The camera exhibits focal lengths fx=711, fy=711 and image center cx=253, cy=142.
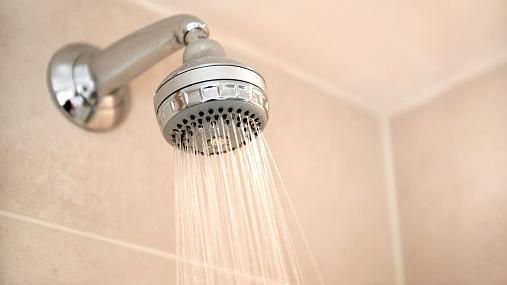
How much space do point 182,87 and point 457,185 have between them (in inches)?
25.5

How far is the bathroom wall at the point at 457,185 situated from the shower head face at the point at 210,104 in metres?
0.55

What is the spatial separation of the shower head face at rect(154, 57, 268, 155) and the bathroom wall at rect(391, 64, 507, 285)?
549 mm

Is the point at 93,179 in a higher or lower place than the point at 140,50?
lower

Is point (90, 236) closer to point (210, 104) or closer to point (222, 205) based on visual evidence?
point (222, 205)

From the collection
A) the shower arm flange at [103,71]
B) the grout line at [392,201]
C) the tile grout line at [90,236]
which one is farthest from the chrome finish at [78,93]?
the grout line at [392,201]

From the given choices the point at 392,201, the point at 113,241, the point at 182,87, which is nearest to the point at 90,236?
the point at 113,241

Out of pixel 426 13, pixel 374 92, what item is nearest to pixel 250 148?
pixel 426 13

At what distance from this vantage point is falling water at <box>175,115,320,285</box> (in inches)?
28.7

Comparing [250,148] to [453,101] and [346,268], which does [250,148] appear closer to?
[346,268]

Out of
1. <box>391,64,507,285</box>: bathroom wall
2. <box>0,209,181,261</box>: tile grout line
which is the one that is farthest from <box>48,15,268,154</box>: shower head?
<box>391,64,507,285</box>: bathroom wall

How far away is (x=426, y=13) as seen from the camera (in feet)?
3.59

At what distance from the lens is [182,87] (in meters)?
0.69

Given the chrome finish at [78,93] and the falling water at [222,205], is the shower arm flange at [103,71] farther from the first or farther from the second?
the falling water at [222,205]

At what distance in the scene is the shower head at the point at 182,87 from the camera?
687 mm
